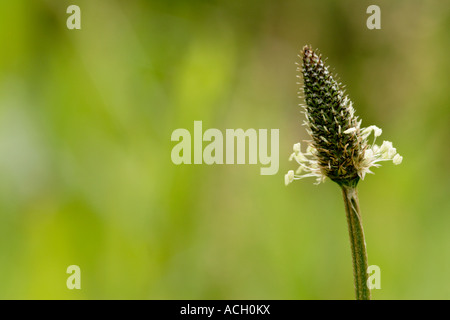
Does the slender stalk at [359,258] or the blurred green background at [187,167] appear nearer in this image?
the slender stalk at [359,258]

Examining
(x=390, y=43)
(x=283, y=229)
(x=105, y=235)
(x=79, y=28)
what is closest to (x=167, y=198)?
(x=105, y=235)

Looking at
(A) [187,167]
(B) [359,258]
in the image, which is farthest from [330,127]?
(A) [187,167]

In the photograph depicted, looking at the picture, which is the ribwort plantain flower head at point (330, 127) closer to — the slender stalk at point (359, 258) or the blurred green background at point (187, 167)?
the slender stalk at point (359, 258)

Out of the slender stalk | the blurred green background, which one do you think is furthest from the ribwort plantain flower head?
the blurred green background

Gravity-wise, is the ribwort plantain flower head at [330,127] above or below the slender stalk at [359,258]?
above

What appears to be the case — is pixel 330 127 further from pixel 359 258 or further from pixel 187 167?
pixel 187 167

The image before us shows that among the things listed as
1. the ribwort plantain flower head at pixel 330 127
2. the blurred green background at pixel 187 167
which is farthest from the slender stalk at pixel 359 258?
the blurred green background at pixel 187 167
